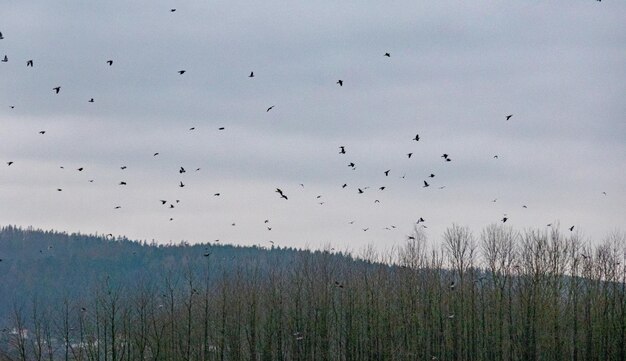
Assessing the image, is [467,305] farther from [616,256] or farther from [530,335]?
[616,256]

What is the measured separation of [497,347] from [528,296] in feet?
13.8

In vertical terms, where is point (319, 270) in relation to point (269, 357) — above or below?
above

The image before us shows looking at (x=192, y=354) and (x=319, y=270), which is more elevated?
(x=319, y=270)

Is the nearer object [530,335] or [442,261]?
[530,335]

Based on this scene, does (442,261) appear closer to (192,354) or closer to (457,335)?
(457,335)

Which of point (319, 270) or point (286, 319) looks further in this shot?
point (319, 270)

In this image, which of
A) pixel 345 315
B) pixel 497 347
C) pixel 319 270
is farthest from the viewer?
pixel 319 270

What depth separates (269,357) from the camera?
221ft

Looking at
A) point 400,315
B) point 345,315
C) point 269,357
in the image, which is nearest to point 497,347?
point 400,315

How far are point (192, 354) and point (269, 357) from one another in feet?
21.7

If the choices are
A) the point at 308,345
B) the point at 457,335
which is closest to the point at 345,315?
the point at 308,345

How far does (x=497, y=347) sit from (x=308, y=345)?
1344cm

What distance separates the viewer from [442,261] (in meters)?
74.2

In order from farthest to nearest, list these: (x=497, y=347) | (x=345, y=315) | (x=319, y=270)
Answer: (x=319, y=270)
(x=345, y=315)
(x=497, y=347)
